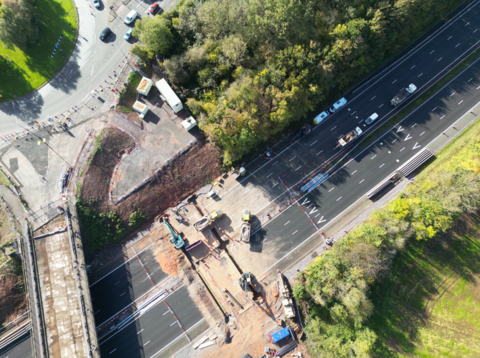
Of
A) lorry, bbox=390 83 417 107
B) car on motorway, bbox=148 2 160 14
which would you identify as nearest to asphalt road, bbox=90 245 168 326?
car on motorway, bbox=148 2 160 14

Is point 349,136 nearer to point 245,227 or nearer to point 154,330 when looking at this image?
point 245,227

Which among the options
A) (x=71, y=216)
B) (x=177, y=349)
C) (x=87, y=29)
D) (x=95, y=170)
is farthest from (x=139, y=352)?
(x=87, y=29)

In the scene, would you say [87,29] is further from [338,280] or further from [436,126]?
[436,126]

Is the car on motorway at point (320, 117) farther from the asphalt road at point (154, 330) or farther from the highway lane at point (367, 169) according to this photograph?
the asphalt road at point (154, 330)

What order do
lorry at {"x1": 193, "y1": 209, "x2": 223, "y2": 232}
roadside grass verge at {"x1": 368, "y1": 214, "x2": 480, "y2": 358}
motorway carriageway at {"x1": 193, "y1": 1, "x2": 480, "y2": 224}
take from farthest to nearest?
motorway carriageway at {"x1": 193, "y1": 1, "x2": 480, "y2": 224} → lorry at {"x1": 193, "y1": 209, "x2": 223, "y2": 232} → roadside grass verge at {"x1": 368, "y1": 214, "x2": 480, "y2": 358}

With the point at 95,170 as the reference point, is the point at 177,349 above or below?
below

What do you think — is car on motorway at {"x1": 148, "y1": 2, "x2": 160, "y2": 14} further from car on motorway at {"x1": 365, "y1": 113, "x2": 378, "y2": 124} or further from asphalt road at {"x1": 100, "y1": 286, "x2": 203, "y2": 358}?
asphalt road at {"x1": 100, "y1": 286, "x2": 203, "y2": 358}
